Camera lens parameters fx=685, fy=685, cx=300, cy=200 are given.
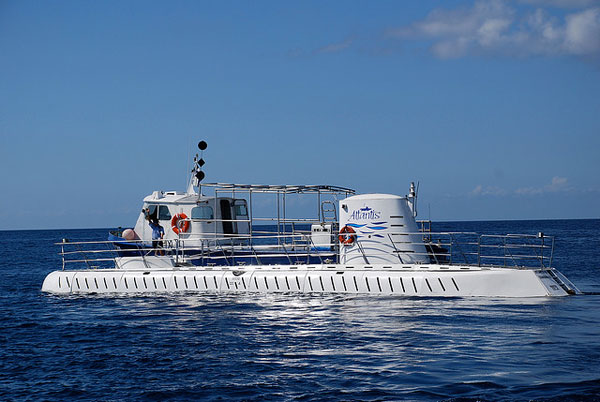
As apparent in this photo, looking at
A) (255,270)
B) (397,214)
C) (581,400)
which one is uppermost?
(397,214)

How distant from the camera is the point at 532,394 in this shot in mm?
10898

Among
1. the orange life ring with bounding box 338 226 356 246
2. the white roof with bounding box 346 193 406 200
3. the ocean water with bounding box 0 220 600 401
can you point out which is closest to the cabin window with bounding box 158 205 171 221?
the ocean water with bounding box 0 220 600 401

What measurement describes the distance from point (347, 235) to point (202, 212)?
7.21 meters

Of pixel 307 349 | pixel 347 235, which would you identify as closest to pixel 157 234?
pixel 347 235

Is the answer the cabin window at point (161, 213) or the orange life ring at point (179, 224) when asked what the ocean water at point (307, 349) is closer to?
the orange life ring at point (179, 224)

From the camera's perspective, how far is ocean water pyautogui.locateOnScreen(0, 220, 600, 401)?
38.7ft

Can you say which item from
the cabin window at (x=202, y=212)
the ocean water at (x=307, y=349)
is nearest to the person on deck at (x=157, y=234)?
the cabin window at (x=202, y=212)

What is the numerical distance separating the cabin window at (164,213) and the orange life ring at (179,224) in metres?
0.56

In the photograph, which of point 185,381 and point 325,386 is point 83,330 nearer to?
point 185,381

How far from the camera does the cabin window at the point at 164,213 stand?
28641mm

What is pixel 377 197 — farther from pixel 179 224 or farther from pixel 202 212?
pixel 179 224

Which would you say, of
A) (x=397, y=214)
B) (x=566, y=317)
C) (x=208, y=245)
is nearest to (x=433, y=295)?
(x=397, y=214)

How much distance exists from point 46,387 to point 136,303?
36.1ft

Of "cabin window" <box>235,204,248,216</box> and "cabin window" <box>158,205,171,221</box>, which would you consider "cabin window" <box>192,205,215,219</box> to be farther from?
"cabin window" <box>235,204,248,216</box>
